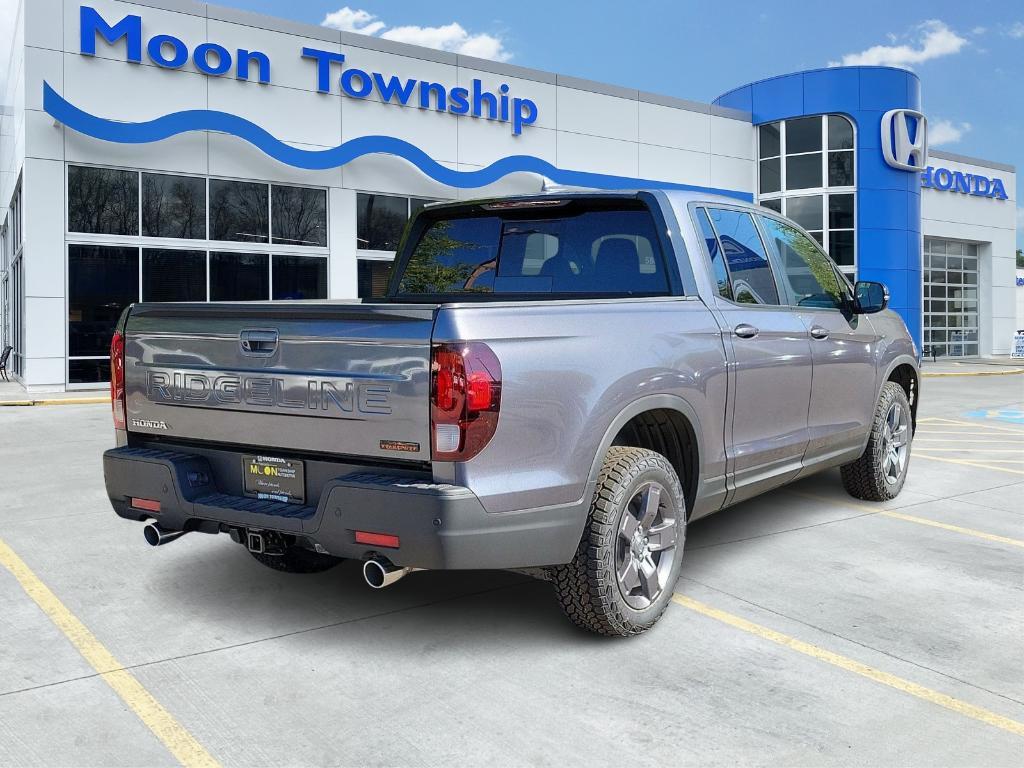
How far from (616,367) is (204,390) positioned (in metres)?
1.71

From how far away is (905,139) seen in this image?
2722cm

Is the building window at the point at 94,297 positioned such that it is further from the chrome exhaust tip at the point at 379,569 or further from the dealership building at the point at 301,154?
the chrome exhaust tip at the point at 379,569

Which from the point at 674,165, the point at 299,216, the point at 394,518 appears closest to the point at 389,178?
the point at 299,216

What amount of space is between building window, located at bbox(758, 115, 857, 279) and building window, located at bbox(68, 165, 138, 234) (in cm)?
1791

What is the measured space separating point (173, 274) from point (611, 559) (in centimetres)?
1662

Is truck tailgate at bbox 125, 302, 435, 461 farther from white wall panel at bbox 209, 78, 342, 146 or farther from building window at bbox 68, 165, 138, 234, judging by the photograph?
white wall panel at bbox 209, 78, 342, 146

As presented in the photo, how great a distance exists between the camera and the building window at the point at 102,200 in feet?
57.4

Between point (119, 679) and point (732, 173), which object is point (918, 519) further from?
point (732, 173)

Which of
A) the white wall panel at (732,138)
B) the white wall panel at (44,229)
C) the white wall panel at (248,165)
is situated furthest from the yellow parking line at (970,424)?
the white wall panel at (732,138)

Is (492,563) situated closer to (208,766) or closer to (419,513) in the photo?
(419,513)

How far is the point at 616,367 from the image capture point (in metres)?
3.82

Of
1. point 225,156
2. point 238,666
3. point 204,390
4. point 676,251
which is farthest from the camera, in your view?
point 225,156

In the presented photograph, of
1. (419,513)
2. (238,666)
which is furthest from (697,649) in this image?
(238,666)

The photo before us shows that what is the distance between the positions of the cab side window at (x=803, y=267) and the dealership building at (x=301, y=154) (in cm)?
739
